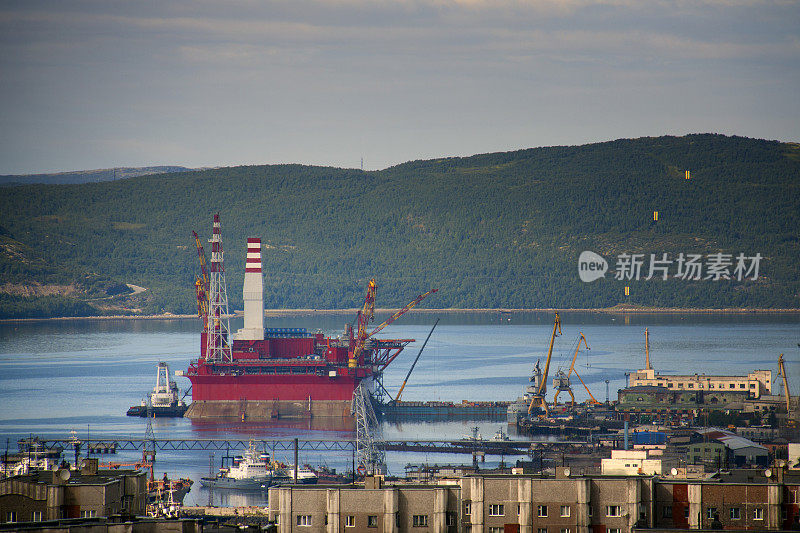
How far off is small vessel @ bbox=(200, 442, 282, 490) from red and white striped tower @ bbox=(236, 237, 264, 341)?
127 feet

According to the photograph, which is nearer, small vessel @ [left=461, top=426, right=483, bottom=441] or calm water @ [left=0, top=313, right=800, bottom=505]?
small vessel @ [left=461, top=426, right=483, bottom=441]

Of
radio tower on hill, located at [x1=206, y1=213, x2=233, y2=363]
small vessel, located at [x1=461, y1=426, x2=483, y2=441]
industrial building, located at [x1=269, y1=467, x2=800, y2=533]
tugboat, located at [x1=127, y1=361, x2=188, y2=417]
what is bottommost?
small vessel, located at [x1=461, y1=426, x2=483, y2=441]

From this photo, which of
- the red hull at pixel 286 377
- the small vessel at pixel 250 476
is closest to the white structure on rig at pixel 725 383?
the red hull at pixel 286 377

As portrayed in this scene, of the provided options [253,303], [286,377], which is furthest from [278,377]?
[253,303]

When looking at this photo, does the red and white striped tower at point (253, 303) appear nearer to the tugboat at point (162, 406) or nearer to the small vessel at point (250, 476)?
the tugboat at point (162, 406)

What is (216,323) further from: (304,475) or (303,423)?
(304,475)

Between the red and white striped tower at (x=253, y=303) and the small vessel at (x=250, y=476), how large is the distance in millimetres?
38738

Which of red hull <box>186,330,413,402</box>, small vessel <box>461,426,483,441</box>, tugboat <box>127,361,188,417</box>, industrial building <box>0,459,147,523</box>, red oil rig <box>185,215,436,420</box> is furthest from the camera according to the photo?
tugboat <box>127,361,188,417</box>

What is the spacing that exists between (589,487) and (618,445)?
164ft

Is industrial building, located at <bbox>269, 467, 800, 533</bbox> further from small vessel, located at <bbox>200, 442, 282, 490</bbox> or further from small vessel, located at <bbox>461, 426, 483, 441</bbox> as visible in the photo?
small vessel, located at <bbox>461, 426, 483, 441</bbox>

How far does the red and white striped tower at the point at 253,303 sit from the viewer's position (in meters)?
105

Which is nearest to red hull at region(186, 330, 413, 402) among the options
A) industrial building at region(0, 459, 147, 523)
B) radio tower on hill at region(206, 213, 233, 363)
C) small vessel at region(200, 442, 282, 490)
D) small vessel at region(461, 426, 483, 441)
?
radio tower on hill at region(206, 213, 233, 363)

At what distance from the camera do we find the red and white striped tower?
344ft

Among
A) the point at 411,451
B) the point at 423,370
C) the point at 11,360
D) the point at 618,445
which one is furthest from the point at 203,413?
the point at 11,360
